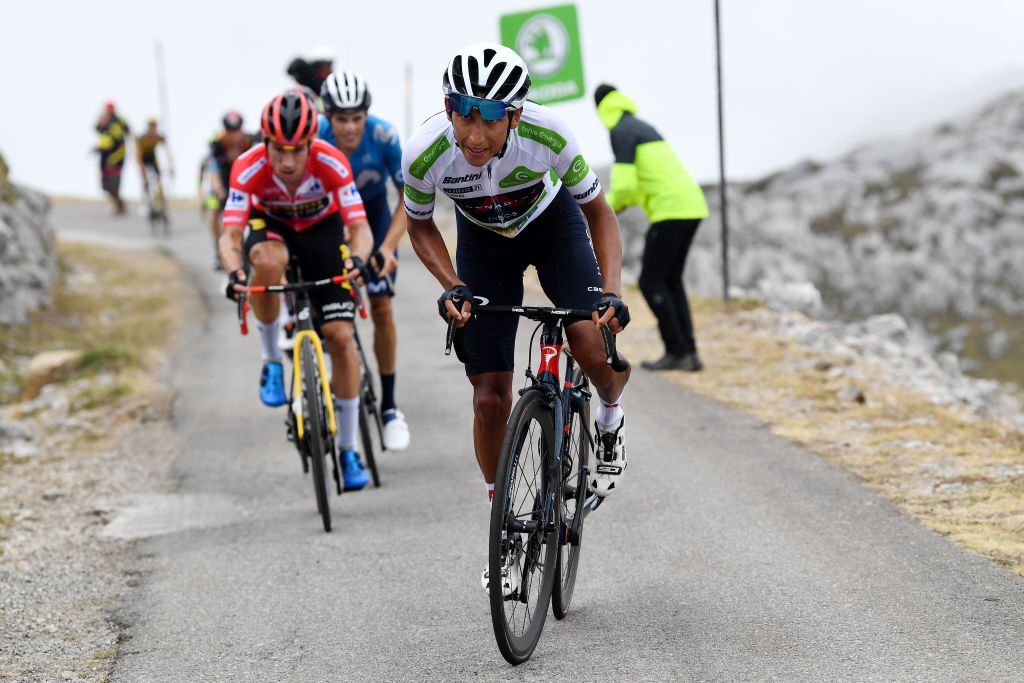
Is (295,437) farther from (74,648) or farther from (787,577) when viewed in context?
(787,577)

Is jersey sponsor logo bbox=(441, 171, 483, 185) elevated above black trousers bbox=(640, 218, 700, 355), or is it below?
above

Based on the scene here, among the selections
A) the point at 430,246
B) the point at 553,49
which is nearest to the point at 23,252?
the point at 553,49

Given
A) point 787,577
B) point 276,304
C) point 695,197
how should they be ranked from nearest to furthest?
point 787,577, point 276,304, point 695,197

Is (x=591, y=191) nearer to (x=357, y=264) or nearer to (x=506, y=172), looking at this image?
(x=506, y=172)

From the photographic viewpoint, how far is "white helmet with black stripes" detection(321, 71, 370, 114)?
7844mm

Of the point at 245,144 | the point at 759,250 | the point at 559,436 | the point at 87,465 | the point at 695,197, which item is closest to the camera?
the point at 559,436

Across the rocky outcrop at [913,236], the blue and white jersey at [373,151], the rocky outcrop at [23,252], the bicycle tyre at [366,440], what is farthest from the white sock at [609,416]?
the rocky outcrop at [913,236]

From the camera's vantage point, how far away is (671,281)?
11.3 m

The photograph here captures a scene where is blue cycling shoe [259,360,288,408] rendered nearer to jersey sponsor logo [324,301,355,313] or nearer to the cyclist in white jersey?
jersey sponsor logo [324,301,355,313]

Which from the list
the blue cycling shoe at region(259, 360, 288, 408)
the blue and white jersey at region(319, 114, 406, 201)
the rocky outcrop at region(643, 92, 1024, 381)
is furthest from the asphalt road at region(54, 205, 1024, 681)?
the rocky outcrop at region(643, 92, 1024, 381)

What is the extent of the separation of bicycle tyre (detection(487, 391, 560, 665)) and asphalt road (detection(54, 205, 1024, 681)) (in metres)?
0.16

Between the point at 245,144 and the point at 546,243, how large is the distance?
9.18m

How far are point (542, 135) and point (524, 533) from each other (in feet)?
5.08

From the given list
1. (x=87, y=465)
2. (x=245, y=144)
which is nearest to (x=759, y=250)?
(x=245, y=144)
